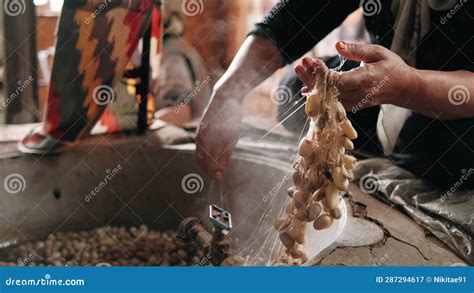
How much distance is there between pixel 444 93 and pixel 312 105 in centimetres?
47

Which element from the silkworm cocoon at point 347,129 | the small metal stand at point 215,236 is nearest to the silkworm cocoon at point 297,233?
the small metal stand at point 215,236

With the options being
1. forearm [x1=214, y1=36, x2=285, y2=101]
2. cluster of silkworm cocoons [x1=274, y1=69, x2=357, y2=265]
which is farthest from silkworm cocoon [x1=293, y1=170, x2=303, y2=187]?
forearm [x1=214, y1=36, x2=285, y2=101]

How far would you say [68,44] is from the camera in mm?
2146

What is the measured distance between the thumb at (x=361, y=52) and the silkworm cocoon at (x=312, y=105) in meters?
0.17

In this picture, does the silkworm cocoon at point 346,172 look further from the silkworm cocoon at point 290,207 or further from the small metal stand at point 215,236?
the small metal stand at point 215,236

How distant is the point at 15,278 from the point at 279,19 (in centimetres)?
127

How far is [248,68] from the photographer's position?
2.24 meters

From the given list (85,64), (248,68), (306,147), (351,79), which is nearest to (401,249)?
(306,147)

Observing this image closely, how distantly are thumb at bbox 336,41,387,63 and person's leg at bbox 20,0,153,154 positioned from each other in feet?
2.18

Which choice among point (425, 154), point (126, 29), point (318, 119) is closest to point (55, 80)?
point (126, 29)

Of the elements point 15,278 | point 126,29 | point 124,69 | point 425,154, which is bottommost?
point 15,278

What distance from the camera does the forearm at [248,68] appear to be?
7.27 ft

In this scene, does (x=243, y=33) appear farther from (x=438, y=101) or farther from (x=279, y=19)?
(x=438, y=101)

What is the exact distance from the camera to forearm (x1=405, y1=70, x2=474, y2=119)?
6.91 feet
